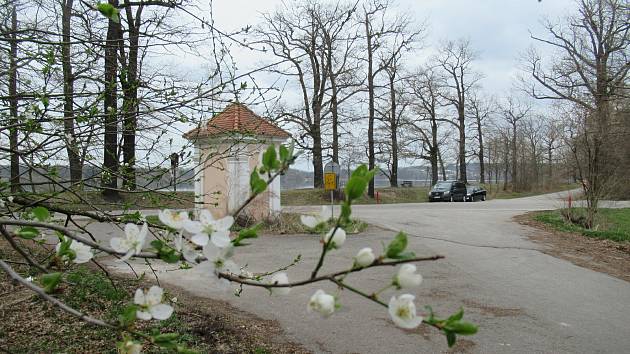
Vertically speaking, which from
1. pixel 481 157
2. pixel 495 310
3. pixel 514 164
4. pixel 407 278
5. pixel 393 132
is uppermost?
pixel 393 132

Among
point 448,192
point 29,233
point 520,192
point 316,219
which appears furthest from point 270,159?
point 520,192

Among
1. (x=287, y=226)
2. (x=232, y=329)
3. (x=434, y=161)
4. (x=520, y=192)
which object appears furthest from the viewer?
(x=520, y=192)

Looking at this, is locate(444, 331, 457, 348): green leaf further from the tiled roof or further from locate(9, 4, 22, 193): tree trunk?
locate(9, 4, 22, 193): tree trunk

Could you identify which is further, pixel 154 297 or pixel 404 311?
pixel 154 297

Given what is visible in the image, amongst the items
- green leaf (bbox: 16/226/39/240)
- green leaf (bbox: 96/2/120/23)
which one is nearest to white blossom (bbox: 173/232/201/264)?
green leaf (bbox: 16/226/39/240)

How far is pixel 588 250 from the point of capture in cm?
1147

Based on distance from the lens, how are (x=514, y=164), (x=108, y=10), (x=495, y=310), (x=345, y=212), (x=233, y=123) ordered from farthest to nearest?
(x=514, y=164) < (x=495, y=310) < (x=233, y=123) < (x=108, y=10) < (x=345, y=212)

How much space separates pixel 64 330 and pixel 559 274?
813cm

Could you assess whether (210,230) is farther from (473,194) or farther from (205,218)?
(473,194)

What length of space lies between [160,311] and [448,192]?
32180 mm

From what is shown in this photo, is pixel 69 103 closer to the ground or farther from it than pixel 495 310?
farther from it

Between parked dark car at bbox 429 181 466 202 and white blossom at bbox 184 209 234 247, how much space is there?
31.8m

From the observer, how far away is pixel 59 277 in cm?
117

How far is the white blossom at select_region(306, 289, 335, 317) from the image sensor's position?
0.96 meters
